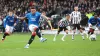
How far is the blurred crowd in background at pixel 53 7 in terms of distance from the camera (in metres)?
38.7

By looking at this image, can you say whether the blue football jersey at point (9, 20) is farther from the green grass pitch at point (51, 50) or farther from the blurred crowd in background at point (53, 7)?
the blurred crowd in background at point (53, 7)

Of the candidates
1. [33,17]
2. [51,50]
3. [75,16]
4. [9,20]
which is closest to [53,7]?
[75,16]

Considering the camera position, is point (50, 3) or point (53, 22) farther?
point (50, 3)

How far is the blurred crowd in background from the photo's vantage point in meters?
38.7

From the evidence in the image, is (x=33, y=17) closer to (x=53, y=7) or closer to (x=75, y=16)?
(x=75, y=16)

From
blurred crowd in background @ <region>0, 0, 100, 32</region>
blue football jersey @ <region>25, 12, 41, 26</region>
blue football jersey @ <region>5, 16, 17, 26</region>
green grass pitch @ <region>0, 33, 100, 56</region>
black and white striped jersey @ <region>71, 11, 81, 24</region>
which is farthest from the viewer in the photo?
blurred crowd in background @ <region>0, 0, 100, 32</region>

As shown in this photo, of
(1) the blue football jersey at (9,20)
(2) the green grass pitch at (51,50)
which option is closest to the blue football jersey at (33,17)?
(2) the green grass pitch at (51,50)

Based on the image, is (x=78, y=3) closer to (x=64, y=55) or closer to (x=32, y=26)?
(x=32, y=26)

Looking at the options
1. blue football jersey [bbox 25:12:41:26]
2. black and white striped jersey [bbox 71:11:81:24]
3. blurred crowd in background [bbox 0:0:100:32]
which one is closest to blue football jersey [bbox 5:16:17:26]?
black and white striped jersey [bbox 71:11:81:24]

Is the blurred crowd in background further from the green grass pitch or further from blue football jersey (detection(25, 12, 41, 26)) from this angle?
blue football jersey (detection(25, 12, 41, 26))

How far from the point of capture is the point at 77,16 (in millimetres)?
25719

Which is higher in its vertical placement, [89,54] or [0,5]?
[0,5]

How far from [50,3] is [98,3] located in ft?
18.2

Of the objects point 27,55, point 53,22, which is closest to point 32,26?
point 27,55
